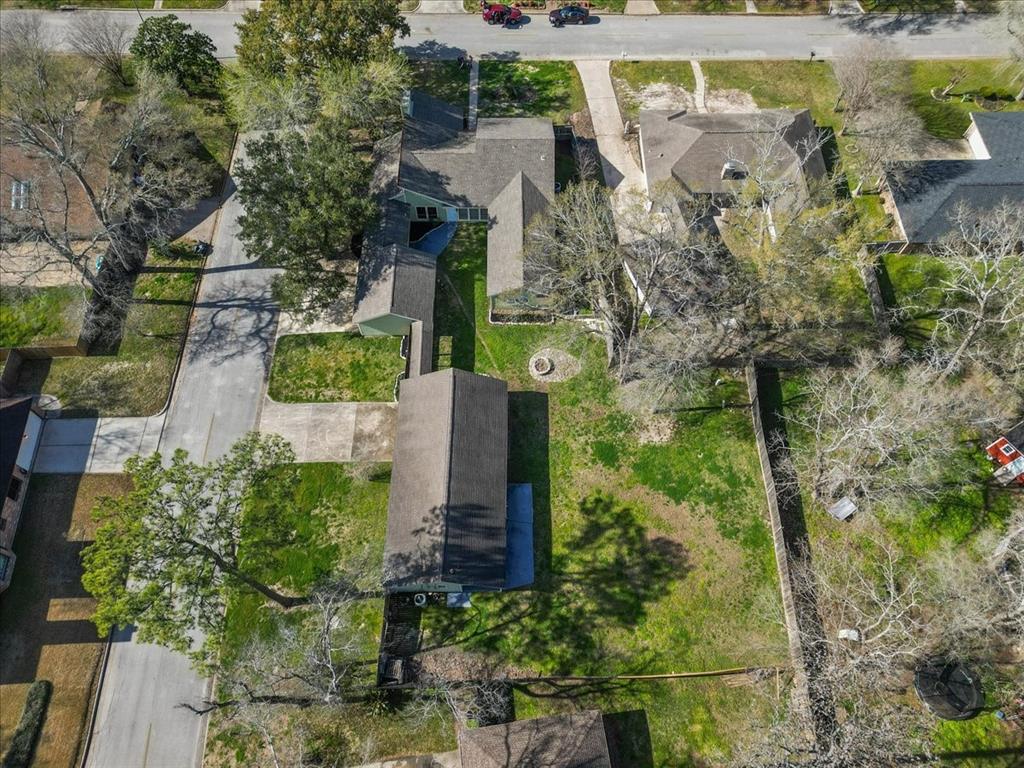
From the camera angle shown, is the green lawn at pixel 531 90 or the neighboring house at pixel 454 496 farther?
the green lawn at pixel 531 90

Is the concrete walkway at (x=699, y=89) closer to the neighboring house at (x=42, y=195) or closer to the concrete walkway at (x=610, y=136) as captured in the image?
the concrete walkway at (x=610, y=136)

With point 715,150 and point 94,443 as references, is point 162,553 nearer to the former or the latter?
point 94,443

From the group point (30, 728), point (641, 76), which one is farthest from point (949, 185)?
point (30, 728)

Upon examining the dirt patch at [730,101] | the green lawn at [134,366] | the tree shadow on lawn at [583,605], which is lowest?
the tree shadow on lawn at [583,605]

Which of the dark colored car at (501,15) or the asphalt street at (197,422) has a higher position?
the dark colored car at (501,15)

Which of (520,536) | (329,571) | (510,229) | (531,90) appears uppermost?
(531,90)

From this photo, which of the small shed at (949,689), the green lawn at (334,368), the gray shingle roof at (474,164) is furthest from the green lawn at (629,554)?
the gray shingle roof at (474,164)
